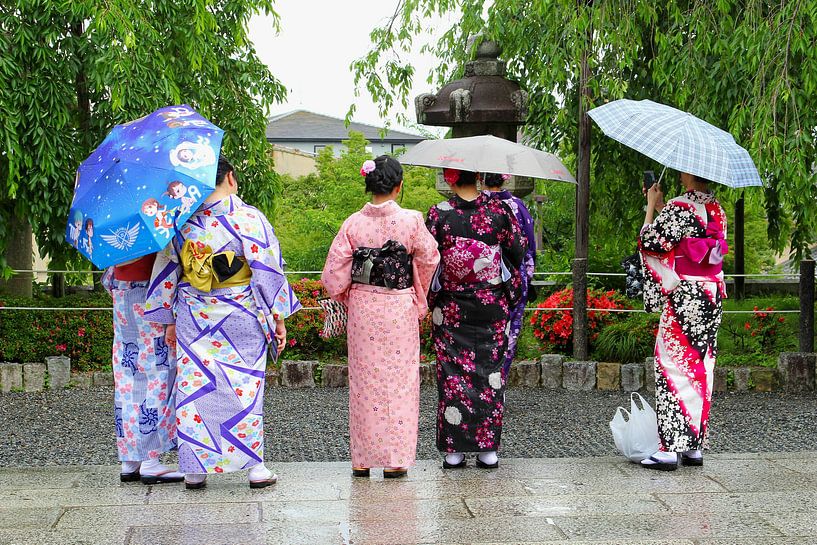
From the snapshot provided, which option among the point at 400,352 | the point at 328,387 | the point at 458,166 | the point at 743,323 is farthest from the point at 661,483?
the point at 743,323

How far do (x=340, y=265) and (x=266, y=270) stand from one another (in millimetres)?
452

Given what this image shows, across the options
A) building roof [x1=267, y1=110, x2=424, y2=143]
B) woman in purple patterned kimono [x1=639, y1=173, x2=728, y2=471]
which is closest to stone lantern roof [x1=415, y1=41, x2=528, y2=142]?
woman in purple patterned kimono [x1=639, y1=173, x2=728, y2=471]

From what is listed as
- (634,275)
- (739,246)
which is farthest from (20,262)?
(739,246)

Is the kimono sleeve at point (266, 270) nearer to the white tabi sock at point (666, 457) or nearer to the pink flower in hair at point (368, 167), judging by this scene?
the pink flower in hair at point (368, 167)

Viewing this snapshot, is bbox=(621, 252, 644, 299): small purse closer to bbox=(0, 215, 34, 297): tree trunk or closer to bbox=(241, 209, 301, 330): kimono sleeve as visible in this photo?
bbox=(241, 209, 301, 330): kimono sleeve

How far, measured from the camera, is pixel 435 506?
4.29 meters

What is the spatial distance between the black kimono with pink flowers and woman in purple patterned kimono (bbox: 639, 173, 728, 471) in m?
0.77

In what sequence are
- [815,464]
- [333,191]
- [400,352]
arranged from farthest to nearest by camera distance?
[333,191]
[815,464]
[400,352]

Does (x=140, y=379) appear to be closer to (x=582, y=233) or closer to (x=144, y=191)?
(x=144, y=191)

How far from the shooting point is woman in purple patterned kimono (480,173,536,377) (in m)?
5.30

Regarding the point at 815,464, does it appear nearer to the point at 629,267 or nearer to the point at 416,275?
the point at 629,267

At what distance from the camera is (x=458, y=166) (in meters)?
5.12

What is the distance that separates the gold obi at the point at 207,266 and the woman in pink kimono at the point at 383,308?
54 cm

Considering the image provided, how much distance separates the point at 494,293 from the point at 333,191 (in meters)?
13.8
